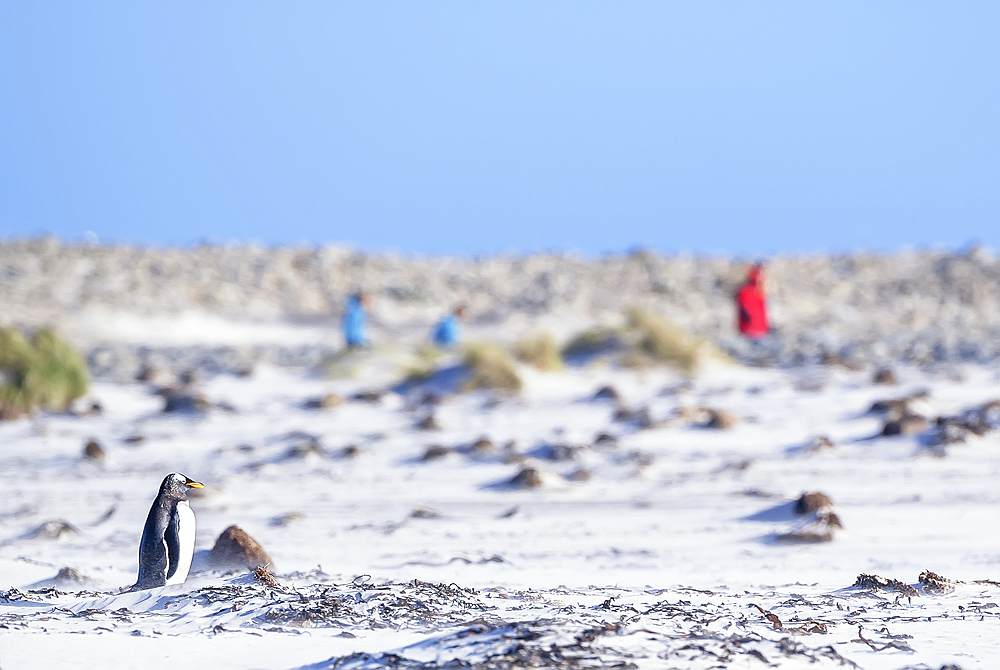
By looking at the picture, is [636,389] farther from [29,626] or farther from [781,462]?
[29,626]

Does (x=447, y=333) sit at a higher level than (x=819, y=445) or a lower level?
higher

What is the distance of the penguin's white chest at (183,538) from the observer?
3537 mm

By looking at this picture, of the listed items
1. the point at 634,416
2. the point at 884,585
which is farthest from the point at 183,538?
the point at 634,416

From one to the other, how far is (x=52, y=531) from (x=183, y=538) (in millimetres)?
1614

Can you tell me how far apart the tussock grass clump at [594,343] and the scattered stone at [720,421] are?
397 centimetres

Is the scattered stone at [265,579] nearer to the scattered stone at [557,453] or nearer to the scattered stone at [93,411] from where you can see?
the scattered stone at [557,453]

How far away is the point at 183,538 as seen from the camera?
3.56m

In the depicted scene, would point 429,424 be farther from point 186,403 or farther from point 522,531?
point 522,531

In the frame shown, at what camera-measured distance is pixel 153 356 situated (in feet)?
49.6

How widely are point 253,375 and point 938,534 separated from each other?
8289 mm

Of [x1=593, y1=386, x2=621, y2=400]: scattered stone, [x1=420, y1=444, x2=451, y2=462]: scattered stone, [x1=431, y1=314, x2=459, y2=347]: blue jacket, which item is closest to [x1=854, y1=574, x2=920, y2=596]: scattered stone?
[x1=420, y1=444, x2=451, y2=462]: scattered stone

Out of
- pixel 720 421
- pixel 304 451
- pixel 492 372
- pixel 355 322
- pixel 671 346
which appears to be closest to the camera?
pixel 304 451

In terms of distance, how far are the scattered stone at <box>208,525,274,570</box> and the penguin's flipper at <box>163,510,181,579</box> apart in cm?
26

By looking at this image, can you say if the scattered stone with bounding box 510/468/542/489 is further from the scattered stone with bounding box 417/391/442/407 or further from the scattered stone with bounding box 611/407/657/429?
the scattered stone with bounding box 417/391/442/407
